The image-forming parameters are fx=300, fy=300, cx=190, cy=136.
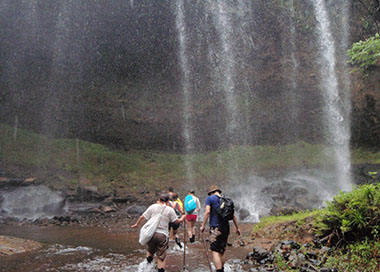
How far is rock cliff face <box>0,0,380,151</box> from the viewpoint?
2102 cm

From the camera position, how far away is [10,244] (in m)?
6.86

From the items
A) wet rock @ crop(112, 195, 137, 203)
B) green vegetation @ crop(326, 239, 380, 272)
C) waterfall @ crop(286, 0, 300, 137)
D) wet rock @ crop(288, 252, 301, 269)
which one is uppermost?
waterfall @ crop(286, 0, 300, 137)

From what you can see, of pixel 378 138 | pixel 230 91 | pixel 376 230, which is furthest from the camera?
pixel 230 91

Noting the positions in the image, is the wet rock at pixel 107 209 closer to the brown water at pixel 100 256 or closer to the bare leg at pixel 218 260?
the brown water at pixel 100 256

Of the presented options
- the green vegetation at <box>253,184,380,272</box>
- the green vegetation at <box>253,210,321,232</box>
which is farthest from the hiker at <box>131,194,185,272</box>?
the green vegetation at <box>253,210,321,232</box>

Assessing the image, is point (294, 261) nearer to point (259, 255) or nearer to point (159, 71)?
point (259, 255)

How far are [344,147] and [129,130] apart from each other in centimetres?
1469

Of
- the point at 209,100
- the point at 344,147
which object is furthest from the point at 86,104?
the point at 344,147

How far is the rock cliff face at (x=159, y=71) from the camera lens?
21.0m

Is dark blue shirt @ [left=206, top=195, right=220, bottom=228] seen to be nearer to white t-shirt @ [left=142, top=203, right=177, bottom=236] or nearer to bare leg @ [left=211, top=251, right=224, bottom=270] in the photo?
bare leg @ [left=211, top=251, right=224, bottom=270]

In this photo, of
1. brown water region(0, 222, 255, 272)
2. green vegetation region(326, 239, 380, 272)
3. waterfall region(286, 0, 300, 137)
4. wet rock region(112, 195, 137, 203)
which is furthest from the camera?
waterfall region(286, 0, 300, 137)

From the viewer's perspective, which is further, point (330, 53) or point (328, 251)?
point (330, 53)

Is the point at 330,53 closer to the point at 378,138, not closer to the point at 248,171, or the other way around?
the point at 378,138

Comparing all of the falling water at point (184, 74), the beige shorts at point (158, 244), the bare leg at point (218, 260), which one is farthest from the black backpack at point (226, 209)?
the falling water at point (184, 74)
